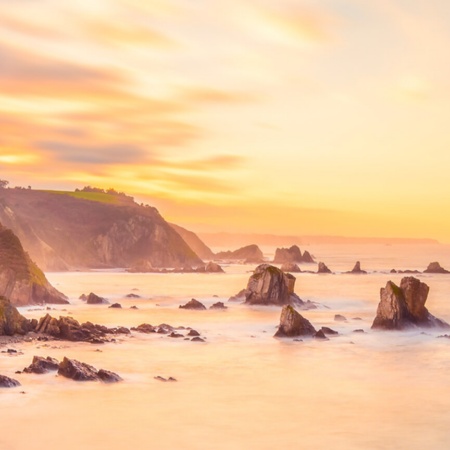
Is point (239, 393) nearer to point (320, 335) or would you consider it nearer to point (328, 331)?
point (320, 335)

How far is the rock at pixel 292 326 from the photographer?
58406 mm

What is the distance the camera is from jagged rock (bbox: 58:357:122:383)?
3866cm

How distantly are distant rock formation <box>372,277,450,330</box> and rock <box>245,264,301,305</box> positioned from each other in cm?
1978

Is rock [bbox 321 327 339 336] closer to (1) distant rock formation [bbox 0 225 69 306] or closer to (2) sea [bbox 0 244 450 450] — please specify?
(2) sea [bbox 0 244 450 450]

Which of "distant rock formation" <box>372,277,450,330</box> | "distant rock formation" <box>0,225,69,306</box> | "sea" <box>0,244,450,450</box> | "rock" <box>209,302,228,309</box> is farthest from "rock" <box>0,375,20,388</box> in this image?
"rock" <box>209,302,228,309</box>

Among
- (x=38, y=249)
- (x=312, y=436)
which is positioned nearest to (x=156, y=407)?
(x=312, y=436)

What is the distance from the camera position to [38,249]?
154m

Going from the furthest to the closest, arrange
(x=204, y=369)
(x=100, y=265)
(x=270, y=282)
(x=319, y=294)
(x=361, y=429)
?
(x=100, y=265), (x=319, y=294), (x=270, y=282), (x=204, y=369), (x=361, y=429)

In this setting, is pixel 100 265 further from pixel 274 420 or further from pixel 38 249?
pixel 274 420

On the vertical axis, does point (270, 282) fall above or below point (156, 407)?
above

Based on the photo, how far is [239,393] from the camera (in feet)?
129

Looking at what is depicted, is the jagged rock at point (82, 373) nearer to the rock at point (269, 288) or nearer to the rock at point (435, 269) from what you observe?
the rock at point (269, 288)

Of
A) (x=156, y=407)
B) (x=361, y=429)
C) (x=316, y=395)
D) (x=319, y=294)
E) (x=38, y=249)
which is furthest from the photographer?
(x=38, y=249)

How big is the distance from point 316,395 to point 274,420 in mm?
6175
